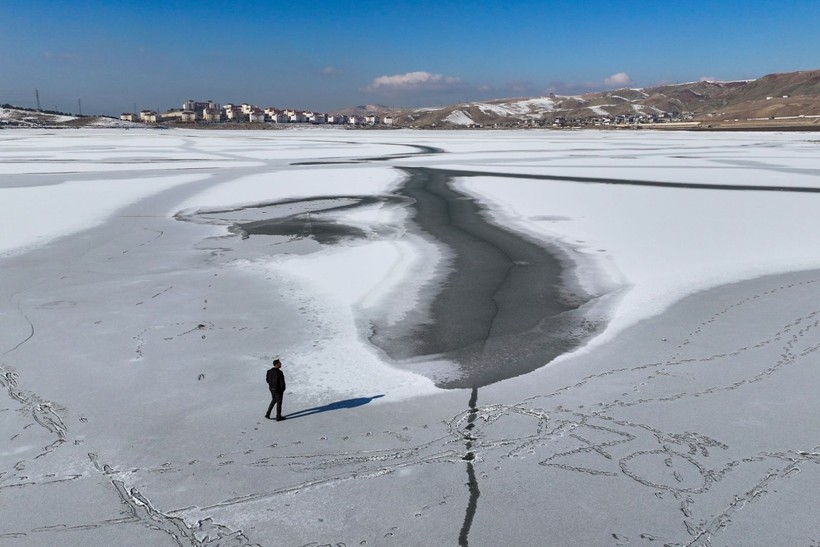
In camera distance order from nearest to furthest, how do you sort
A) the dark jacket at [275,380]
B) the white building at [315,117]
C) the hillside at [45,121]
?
the dark jacket at [275,380]
the hillside at [45,121]
the white building at [315,117]

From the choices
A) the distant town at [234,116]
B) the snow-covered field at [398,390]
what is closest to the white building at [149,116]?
the distant town at [234,116]

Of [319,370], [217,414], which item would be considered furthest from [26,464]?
[319,370]

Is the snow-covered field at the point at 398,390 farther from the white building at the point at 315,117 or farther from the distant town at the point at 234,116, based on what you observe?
the white building at the point at 315,117

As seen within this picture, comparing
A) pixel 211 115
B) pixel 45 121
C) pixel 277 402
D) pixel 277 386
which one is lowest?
pixel 277 402

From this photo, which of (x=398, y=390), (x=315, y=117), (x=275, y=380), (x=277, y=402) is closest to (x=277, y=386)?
(x=275, y=380)

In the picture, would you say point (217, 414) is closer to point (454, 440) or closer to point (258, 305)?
point (454, 440)

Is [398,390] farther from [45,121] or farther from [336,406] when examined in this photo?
[45,121]
